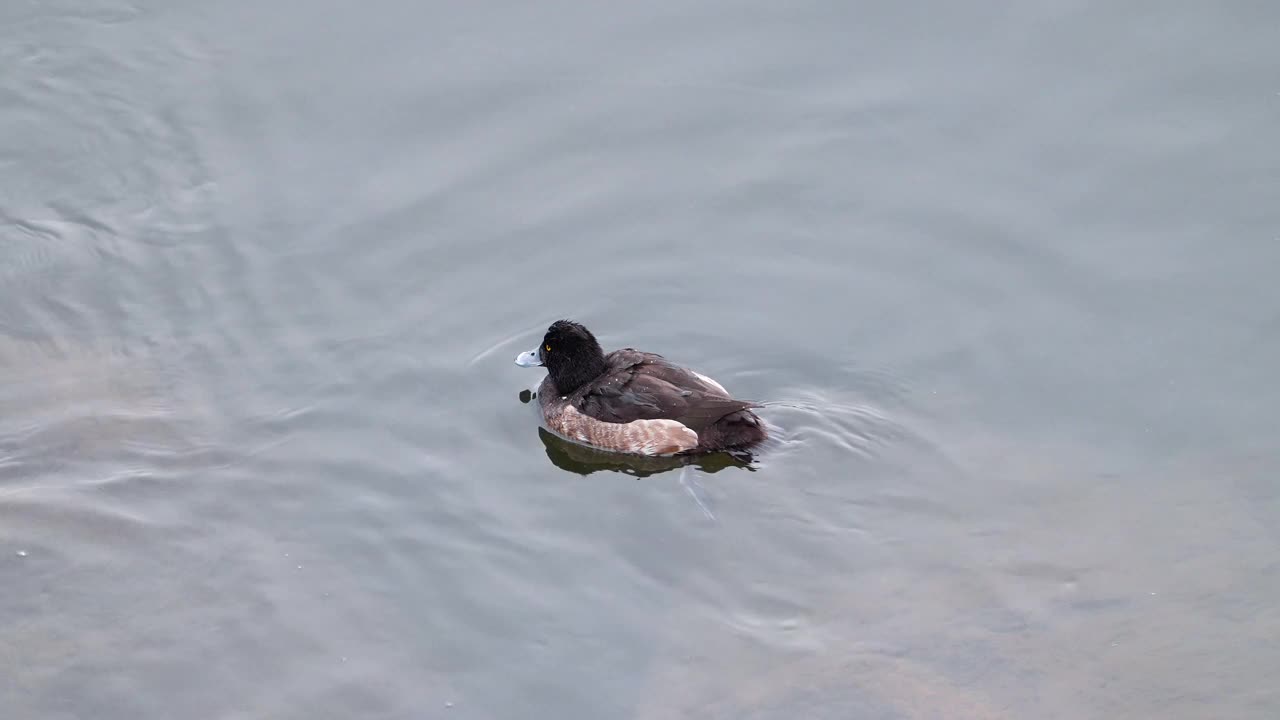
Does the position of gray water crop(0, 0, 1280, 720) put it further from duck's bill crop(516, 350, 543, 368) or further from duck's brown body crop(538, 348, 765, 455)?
duck's bill crop(516, 350, 543, 368)

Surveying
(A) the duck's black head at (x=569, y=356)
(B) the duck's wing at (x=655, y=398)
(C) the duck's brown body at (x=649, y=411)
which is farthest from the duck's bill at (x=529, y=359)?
(B) the duck's wing at (x=655, y=398)

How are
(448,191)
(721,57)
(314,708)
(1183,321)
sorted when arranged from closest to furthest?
1. (314,708)
2. (1183,321)
3. (448,191)
4. (721,57)

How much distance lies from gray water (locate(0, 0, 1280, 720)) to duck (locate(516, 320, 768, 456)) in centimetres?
23

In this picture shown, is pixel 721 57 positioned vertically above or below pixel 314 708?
above

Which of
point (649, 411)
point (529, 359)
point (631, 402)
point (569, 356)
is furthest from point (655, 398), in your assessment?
point (529, 359)

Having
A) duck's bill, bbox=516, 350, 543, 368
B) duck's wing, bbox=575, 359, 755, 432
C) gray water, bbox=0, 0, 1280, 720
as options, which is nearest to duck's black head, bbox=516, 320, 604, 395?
duck's bill, bbox=516, 350, 543, 368

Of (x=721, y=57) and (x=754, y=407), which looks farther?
(x=721, y=57)

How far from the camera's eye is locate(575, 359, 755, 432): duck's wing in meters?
11.2

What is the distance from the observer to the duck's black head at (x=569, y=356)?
38.7 feet

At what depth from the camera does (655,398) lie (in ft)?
37.6

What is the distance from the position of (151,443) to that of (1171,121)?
9409mm

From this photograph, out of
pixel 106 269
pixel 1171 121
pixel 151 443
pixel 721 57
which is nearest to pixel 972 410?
pixel 1171 121

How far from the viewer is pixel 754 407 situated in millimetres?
11289

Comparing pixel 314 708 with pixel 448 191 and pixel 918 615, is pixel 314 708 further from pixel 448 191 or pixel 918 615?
pixel 448 191
